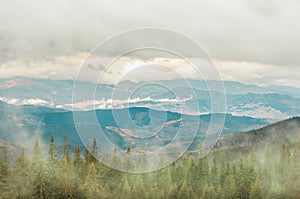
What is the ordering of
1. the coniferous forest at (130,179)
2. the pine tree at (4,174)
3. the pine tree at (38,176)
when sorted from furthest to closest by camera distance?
1. the coniferous forest at (130,179)
2. the pine tree at (4,174)
3. the pine tree at (38,176)

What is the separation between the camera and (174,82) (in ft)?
96.4

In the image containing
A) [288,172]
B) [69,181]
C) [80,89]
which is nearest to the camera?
[80,89]

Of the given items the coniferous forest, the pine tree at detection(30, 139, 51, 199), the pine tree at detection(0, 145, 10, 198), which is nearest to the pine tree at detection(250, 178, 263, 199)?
the coniferous forest

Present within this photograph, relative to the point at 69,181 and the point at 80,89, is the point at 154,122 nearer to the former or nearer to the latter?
the point at 80,89

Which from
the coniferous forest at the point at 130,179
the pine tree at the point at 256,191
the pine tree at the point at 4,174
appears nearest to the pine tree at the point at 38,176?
the coniferous forest at the point at 130,179

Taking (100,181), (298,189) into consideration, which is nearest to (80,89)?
(100,181)

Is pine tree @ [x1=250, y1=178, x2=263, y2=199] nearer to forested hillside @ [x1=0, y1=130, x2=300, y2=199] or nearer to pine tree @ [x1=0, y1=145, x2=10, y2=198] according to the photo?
forested hillside @ [x1=0, y1=130, x2=300, y2=199]

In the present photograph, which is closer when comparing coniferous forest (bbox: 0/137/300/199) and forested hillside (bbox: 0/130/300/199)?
forested hillside (bbox: 0/130/300/199)

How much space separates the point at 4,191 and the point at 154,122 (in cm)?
7868

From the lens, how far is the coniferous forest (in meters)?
99.2

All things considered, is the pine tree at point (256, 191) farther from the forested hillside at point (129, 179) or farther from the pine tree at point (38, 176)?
the pine tree at point (38, 176)

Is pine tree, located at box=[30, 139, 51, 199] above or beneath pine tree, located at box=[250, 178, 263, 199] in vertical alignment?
above

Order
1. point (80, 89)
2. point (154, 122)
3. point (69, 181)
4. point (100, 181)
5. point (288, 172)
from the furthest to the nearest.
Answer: point (288, 172)
point (100, 181)
point (69, 181)
point (154, 122)
point (80, 89)

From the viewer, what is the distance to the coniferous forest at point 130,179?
99.2m
